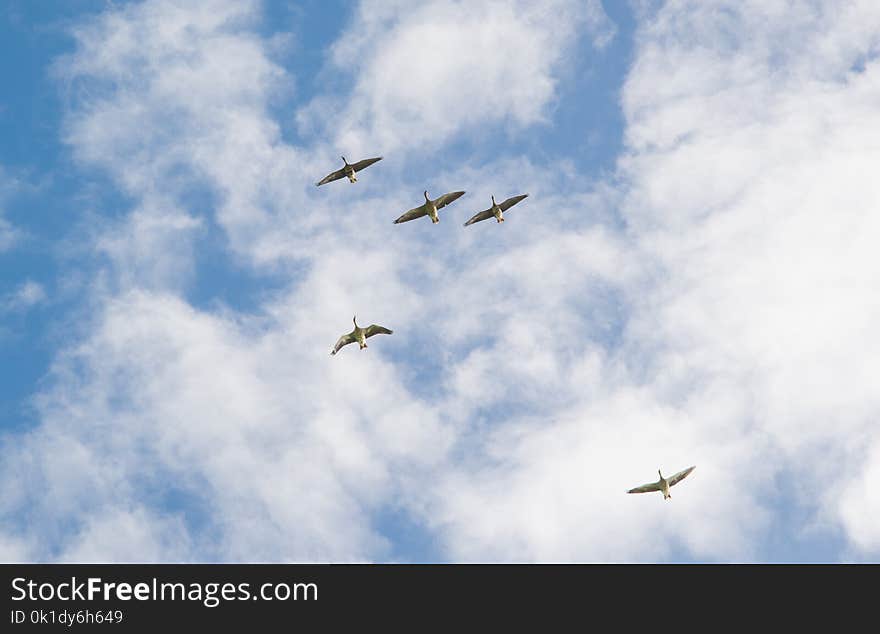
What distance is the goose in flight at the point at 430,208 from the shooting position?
12781 cm

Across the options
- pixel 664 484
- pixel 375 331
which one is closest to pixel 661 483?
pixel 664 484

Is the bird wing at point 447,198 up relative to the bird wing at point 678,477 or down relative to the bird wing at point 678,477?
up

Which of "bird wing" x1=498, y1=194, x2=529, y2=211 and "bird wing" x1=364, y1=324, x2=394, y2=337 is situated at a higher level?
"bird wing" x1=498, y1=194, x2=529, y2=211

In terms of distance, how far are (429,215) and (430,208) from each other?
124cm

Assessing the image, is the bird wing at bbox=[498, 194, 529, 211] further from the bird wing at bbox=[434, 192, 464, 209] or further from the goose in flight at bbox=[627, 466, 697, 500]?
the goose in flight at bbox=[627, 466, 697, 500]

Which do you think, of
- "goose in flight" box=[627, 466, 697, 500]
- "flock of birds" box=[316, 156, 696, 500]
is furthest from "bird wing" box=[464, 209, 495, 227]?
"goose in flight" box=[627, 466, 697, 500]

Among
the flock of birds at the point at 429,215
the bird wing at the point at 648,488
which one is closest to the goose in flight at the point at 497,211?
the flock of birds at the point at 429,215

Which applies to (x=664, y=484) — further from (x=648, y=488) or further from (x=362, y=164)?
(x=362, y=164)

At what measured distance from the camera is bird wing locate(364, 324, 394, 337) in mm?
122125

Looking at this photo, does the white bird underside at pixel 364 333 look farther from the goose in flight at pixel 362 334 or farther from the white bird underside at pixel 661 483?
the white bird underside at pixel 661 483
